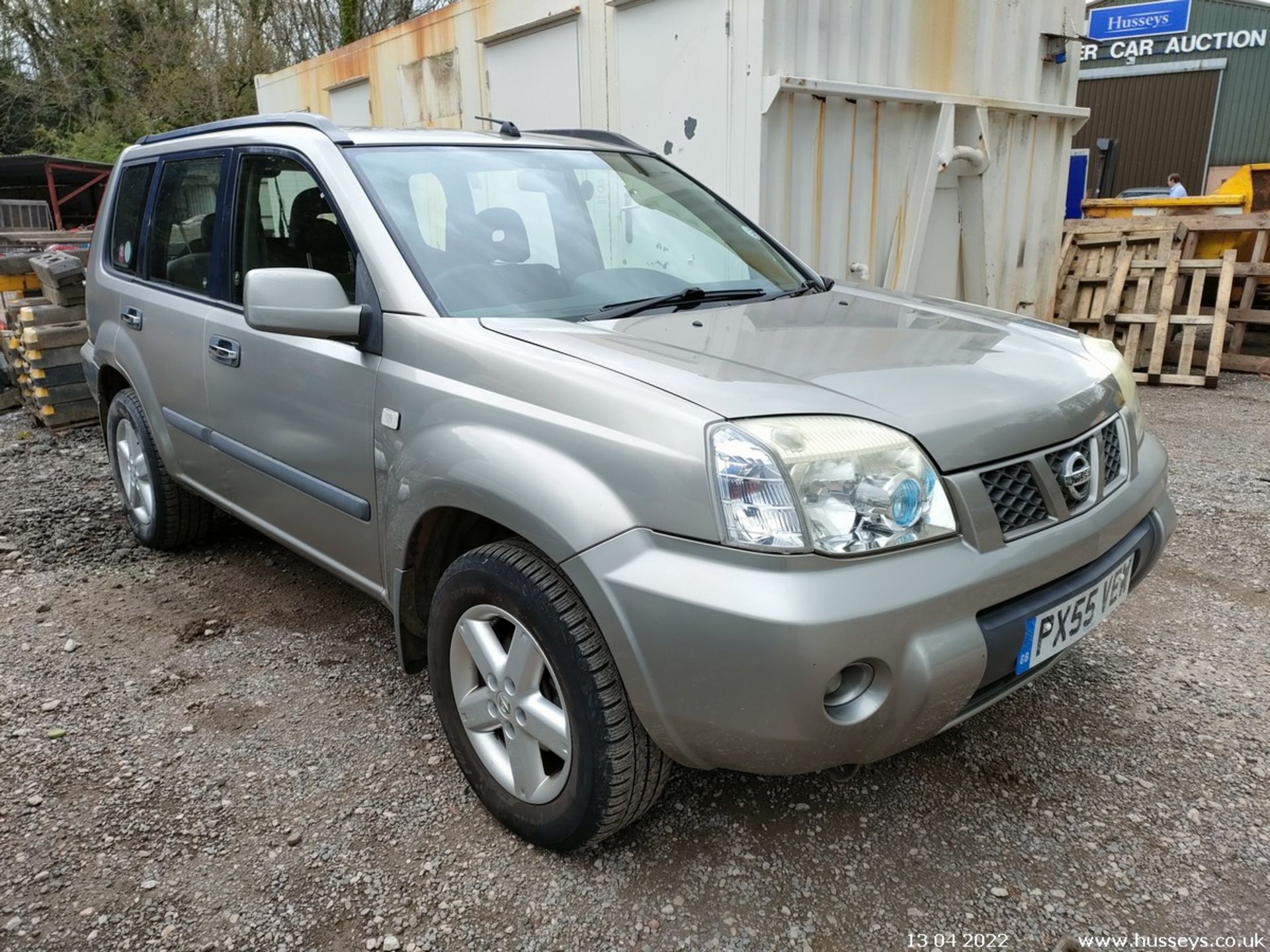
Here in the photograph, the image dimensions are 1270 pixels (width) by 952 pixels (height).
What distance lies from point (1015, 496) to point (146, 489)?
11.5 ft

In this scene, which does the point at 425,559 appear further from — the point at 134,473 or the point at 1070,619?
the point at 134,473

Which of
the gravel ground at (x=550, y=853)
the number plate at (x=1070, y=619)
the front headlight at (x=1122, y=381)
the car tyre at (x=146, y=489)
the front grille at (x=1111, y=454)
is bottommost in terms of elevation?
the gravel ground at (x=550, y=853)

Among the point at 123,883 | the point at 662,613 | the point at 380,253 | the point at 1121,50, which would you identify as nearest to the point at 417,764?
the point at 123,883

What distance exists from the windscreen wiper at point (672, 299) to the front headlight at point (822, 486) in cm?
79

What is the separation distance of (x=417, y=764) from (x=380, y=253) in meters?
1.38

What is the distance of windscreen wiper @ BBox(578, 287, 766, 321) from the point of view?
2.46 meters

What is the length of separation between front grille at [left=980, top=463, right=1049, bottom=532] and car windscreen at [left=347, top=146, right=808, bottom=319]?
109cm

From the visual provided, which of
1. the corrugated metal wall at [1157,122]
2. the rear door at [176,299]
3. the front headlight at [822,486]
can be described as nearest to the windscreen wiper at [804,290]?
the front headlight at [822,486]

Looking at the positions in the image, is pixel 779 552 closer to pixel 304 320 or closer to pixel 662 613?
pixel 662 613

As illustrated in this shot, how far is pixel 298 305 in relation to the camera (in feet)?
7.61

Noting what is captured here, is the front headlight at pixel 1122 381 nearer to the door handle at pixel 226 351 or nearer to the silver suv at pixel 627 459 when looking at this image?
the silver suv at pixel 627 459

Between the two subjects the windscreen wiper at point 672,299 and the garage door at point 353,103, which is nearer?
the windscreen wiper at point 672,299

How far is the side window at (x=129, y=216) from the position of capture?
3.79m

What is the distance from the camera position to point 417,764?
102 inches
